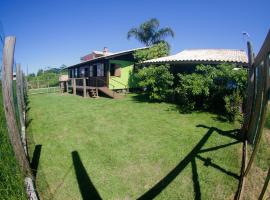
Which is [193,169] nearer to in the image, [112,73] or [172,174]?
[172,174]

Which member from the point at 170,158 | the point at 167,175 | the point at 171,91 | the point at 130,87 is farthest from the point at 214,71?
the point at 130,87

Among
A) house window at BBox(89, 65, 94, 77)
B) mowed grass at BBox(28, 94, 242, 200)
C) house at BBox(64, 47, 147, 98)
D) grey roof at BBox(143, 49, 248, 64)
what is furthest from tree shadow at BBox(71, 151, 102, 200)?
house window at BBox(89, 65, 94, 77)

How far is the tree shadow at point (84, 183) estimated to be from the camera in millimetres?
3725

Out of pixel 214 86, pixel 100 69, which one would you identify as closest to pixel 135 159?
pixel 214 86

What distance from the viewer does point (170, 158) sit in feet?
16.8

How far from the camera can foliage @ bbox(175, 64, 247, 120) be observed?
8.55 meters

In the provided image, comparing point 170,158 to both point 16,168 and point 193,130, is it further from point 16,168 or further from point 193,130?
point 16,168

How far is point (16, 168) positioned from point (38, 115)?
6378 millimetres

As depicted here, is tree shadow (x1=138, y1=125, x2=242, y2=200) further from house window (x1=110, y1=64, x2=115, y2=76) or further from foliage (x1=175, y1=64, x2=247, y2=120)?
house window (x1=110, y1=64, x2=115, y2=76)

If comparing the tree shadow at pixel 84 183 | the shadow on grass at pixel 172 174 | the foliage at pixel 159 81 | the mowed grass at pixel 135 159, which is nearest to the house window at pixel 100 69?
the foliage at pixel 159 81

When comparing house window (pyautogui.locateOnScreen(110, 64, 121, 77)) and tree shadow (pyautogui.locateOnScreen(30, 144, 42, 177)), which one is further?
house window (pyautogui.locateOnScreen(110, 64, 121, 77))

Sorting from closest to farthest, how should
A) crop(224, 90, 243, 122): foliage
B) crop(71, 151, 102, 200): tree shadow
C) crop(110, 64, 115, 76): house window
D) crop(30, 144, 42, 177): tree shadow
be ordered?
crop(71, 151, 102, 200): tree shadow → crop(30, 144, 42, 177): tree shadow → crop(224, 90, 243, 122): foliage → crop(110, 64, 115, 76): house window

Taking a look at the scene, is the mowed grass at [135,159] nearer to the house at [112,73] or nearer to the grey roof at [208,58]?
the grey roof at [208,58]

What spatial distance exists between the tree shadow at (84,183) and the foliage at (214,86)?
249 inches
